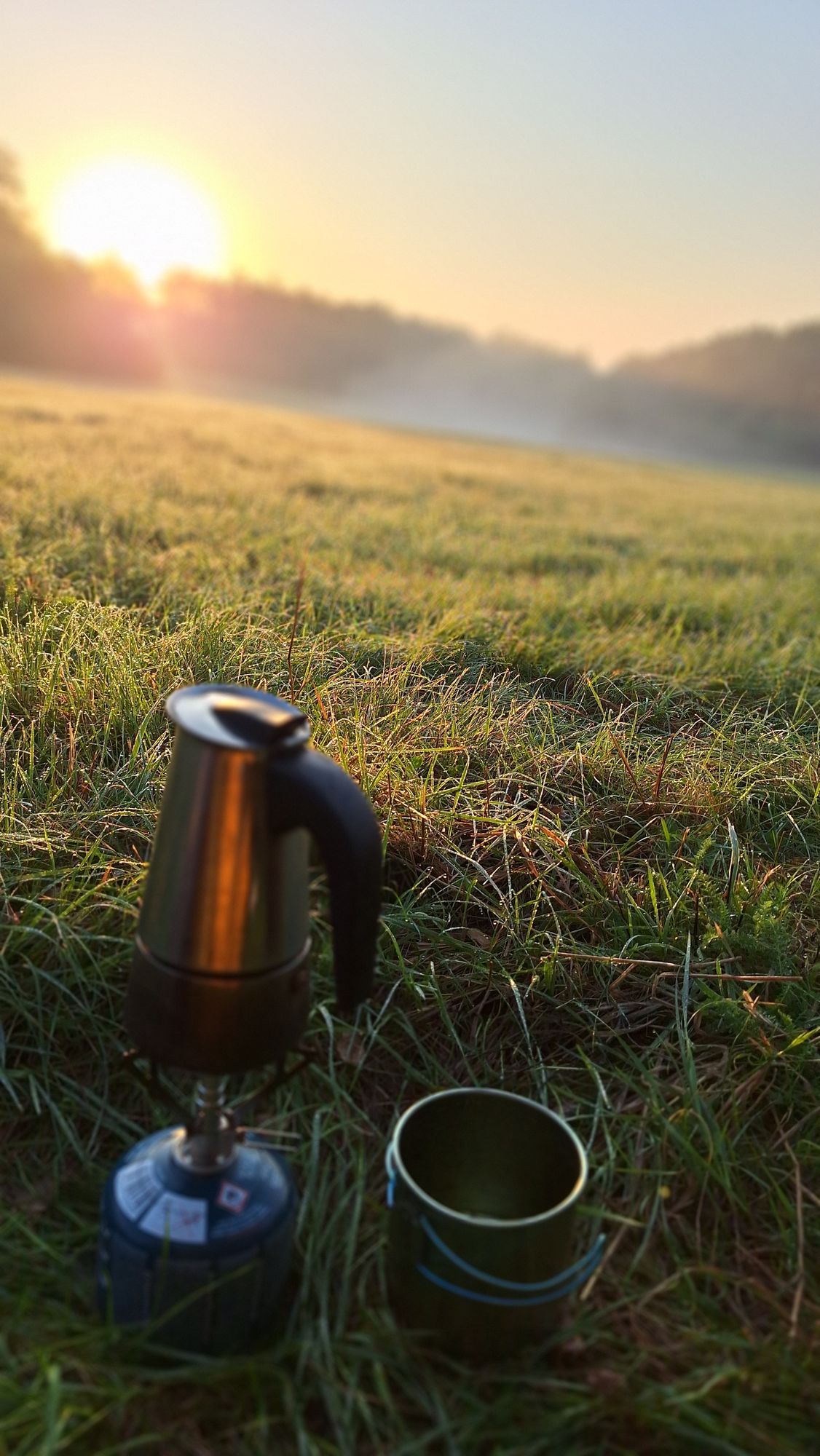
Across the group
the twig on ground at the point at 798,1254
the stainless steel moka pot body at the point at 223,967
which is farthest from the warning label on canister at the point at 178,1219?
the twig on ground at the point at 798,1254

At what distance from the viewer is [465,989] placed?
65.9 inches

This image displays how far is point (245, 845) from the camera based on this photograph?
107 cm

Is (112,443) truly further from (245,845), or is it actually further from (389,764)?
(245,845)

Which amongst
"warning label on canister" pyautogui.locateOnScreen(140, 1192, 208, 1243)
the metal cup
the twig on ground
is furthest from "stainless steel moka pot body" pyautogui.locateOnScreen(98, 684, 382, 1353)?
the twig on ground

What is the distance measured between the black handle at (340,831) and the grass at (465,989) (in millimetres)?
277

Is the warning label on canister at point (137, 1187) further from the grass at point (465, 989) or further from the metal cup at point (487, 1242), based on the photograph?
the metal cup at point (487, 1242)

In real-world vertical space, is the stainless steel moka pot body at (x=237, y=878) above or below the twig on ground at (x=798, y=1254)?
above

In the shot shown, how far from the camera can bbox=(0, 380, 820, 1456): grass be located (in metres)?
1.11

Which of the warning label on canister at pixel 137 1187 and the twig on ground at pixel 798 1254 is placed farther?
the twig on ground at pixel 798 1254

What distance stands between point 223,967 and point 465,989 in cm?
70

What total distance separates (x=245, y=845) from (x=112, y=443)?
23.1 feet

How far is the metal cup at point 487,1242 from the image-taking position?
1.12 m

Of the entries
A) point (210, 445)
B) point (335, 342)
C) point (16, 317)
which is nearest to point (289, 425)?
point (210, 445)

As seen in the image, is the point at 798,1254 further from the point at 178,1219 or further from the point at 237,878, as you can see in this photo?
the point at 237,878
